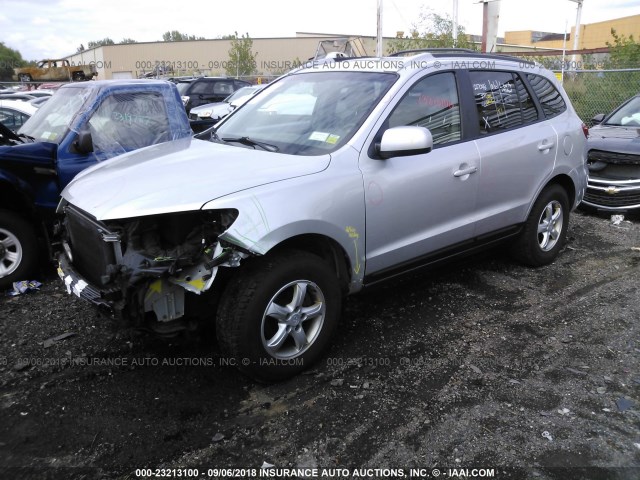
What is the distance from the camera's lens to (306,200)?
9.80 ft

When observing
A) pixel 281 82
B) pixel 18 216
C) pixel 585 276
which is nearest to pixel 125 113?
pixel 18 216

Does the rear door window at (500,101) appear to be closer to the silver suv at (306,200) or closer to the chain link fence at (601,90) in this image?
the silver suv at (306,200)

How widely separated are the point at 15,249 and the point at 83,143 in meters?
1.14

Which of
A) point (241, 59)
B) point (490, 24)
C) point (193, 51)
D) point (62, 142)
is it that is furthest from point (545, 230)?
point (193, 51)

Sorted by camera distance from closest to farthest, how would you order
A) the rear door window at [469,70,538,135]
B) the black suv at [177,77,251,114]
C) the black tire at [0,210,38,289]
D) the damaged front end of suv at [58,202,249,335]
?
the damaged front end of suv at [58,202,249,335]
the rear door window at [469,70,538,135]
the black tire at [0,210,38,289]
the black suv at [177,77,251,114]

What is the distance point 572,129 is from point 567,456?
11.2 ft

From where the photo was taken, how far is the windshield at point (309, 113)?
3441 mm

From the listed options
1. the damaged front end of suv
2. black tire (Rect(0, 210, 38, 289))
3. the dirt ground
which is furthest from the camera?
black tire (Rect(0, 210, 38, 289))

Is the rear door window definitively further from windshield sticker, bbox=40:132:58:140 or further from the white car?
the white car

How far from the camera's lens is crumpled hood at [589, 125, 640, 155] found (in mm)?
6730

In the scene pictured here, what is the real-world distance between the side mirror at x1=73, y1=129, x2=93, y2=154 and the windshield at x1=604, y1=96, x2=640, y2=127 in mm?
7397

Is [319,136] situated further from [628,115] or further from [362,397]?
[628,115]

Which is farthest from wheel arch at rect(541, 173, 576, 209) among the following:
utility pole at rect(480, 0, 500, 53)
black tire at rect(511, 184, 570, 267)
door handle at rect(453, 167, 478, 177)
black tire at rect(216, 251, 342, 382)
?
utility pole at rect(480, 0, 500, 53)

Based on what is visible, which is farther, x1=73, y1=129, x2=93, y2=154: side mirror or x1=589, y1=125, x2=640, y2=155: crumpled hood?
x1=589, y1=125, x2=640, y2=155: crumpled hood
